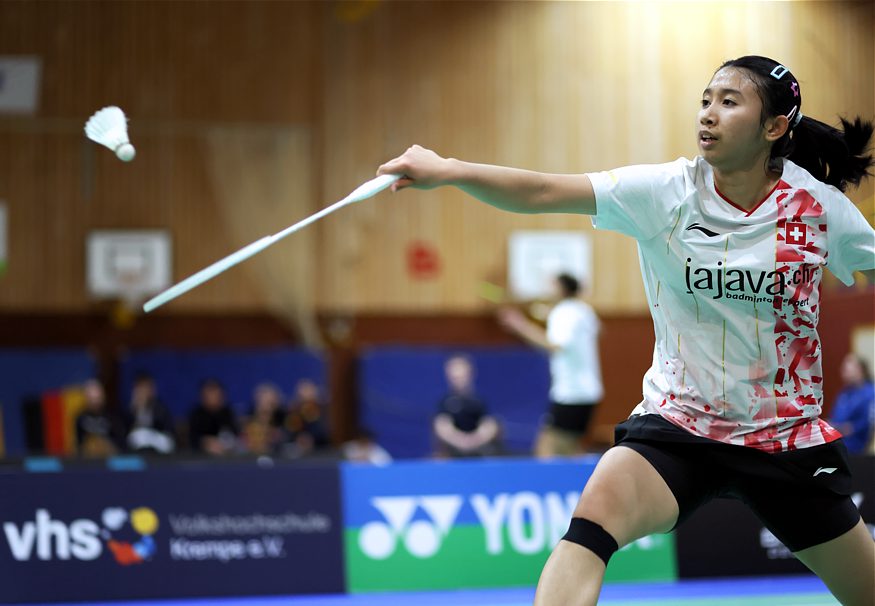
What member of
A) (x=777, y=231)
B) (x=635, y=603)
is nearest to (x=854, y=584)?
(x=777, y=231)

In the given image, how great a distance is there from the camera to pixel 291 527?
20.5 feet

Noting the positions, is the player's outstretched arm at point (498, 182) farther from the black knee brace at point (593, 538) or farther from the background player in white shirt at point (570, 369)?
the background player in white shirt at point (570, 369)

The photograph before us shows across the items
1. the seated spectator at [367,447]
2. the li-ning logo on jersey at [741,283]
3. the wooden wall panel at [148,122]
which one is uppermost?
the wooden wall panel at [148,122]

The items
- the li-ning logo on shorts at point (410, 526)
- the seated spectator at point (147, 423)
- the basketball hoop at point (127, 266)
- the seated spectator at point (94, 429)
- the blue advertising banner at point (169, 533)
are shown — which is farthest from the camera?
the basketball hoop at point (127, 266)

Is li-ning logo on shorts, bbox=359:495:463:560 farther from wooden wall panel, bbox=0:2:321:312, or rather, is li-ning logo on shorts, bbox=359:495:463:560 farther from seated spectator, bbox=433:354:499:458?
wooden wall panel, bbox=0:2:321:312

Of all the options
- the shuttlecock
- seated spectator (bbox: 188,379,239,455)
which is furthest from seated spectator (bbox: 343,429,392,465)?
the shuttlecock

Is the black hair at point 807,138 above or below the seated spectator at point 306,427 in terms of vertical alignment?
above

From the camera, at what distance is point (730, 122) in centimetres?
291

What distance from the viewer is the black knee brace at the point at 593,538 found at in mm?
2711

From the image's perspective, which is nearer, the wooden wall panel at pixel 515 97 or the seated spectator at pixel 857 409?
the seated spectator at pixel 857 409

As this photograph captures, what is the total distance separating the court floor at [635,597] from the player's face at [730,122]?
3.46m

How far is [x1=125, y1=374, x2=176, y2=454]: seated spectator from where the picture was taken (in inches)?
495

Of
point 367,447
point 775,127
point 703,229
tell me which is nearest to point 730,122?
point 775,127

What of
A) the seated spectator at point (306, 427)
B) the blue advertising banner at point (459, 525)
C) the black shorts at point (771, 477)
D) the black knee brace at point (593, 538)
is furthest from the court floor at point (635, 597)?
the seated spectator at point (306, 427)
